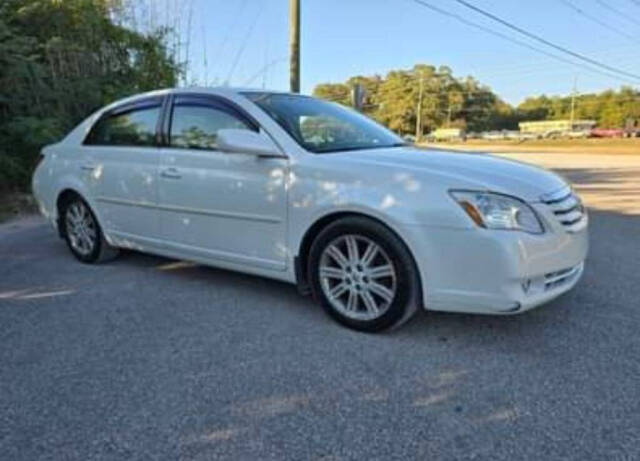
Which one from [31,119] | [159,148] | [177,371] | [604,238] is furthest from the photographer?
[31,119]

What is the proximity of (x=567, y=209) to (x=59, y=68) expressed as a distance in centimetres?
997

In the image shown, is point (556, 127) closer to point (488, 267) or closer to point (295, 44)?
point (295, 44)

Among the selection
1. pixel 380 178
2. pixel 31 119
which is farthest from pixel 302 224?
pixel 31 119

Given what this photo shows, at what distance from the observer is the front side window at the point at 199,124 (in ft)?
14.0

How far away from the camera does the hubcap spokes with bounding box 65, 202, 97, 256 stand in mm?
5410

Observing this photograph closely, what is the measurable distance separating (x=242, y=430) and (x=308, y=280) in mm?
1472

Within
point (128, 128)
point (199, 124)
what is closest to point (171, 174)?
point (199, 124)

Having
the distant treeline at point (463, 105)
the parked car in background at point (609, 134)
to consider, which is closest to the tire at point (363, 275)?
the distant treeline at point (463, 105)

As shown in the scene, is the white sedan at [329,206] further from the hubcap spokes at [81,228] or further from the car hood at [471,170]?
the hubcap spokes at [81,228]

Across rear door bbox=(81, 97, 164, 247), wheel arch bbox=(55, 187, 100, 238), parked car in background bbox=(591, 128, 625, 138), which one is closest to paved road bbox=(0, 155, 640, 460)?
rear door bbox=(81, 97, 164, 247)

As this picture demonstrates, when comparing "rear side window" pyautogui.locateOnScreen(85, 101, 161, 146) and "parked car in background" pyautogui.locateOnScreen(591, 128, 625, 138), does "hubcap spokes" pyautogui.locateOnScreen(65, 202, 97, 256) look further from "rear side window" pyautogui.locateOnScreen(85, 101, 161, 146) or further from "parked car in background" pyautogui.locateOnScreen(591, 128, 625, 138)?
"parked car in background" pyautogui.locateOnScreen(591, 128, 625, 138)

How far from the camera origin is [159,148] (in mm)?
4668

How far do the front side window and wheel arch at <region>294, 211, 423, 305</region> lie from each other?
0.88m

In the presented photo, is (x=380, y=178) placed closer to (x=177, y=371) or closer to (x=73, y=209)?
(x=177, y=371)
